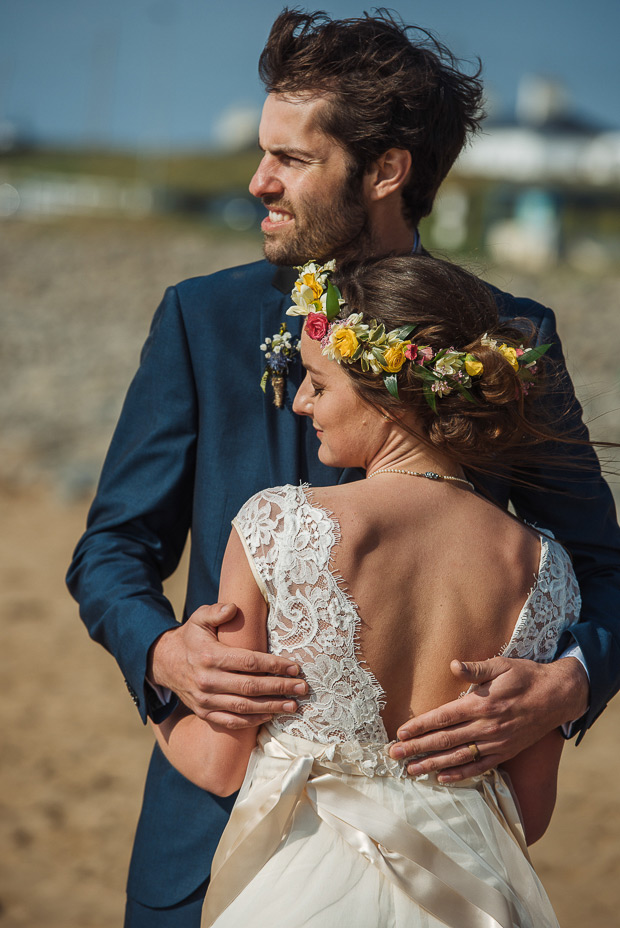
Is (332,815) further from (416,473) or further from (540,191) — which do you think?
(540,191)

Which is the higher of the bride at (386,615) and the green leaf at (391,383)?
the green leaf at (391,383)

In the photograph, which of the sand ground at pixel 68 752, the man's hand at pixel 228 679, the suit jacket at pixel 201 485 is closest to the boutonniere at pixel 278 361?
the suit jacket at pixel 201 485

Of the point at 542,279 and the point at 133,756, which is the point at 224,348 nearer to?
the point at 133,756

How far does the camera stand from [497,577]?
76.8 inches

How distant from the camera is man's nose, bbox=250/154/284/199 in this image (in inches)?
97.2

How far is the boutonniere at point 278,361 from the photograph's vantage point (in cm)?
246

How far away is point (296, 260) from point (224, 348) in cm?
29

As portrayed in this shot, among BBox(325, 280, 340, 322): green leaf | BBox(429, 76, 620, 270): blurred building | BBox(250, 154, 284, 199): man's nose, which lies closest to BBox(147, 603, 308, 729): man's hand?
BBox(325, 280, 340, 322): green leaf

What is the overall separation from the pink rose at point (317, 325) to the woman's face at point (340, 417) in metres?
0.02

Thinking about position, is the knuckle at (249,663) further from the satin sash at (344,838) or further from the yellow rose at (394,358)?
the yellow rose at (394,358)

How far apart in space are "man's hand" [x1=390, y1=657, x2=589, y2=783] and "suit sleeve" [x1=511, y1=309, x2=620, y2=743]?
37 centimetres

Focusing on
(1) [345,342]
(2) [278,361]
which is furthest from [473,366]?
(2) [278,361]

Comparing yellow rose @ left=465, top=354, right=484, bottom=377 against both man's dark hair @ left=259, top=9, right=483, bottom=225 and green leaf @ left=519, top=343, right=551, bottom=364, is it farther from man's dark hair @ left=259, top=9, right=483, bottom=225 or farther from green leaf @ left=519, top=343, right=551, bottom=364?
man's dark hair @ left=259, top=9, right=483, bottom=225

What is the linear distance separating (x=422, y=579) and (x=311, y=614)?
226mm
